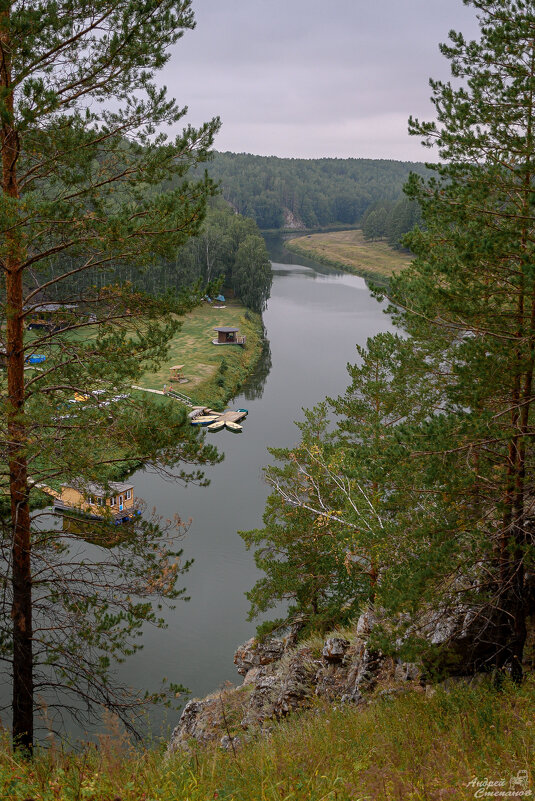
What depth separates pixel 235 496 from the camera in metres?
27.4

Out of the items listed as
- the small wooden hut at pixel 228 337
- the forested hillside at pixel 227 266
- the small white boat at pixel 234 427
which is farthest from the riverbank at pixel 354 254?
the small white boat at pixel 234 427

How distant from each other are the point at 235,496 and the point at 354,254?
81643 millimetres

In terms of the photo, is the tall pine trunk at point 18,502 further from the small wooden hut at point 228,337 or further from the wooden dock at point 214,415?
the small wooden hut at point 228,337

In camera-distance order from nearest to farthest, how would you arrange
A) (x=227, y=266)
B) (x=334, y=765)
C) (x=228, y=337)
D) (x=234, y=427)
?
(x=334, y=765)
(x=234, y=427)
(x=228, y=337)
(x=227, y=266)

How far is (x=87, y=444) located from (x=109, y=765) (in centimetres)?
371

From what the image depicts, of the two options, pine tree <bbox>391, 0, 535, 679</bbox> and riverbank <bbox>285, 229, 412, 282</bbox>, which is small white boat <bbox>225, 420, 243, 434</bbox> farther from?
riverbank <bbox>285, 229, 412, 282</bbox>

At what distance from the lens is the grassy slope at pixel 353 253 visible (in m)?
87.4

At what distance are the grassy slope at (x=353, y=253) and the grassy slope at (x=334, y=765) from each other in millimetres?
70394

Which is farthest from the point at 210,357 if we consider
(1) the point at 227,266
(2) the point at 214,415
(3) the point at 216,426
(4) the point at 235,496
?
(1) the point at 227,266

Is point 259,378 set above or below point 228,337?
below

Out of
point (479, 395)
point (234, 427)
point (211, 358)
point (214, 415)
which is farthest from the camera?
point (211, 358)

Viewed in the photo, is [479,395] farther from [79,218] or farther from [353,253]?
[353,253]

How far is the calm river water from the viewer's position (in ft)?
56.0

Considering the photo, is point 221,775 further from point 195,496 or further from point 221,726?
point 195,496
